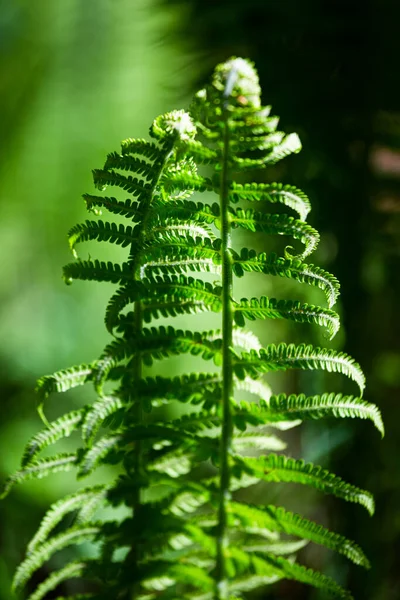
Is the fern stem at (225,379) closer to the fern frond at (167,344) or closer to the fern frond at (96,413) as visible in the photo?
the fern frond at (167,344)

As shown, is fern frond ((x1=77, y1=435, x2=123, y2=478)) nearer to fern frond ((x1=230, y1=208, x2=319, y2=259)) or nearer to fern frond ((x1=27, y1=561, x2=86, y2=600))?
fern frond ((x1=27, y1=561, x2=86, y2=600))

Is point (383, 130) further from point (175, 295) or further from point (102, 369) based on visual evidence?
point (102, 369)

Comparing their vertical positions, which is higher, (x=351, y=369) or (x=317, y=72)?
(x=317, y=72)

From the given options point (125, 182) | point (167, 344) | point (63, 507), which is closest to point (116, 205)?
point (125, 182)

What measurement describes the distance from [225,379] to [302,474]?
5.7 inches

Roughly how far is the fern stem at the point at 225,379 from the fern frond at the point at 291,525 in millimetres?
22

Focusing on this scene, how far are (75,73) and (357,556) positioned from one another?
2.45 meters

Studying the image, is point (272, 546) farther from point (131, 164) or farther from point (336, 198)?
point (336, 198)

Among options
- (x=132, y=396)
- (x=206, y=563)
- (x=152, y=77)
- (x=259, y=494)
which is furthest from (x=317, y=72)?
(x=152, y=77)

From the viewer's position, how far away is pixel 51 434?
63 cm

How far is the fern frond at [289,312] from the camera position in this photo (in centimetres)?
61

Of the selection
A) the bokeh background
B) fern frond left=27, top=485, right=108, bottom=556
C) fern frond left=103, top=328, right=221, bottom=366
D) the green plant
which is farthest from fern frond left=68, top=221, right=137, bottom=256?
the bokeh background

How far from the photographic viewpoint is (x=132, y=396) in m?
0.64

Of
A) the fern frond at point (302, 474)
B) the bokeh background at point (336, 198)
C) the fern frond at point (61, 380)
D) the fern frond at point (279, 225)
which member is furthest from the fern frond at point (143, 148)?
the bokeh background at point (336, 198)
